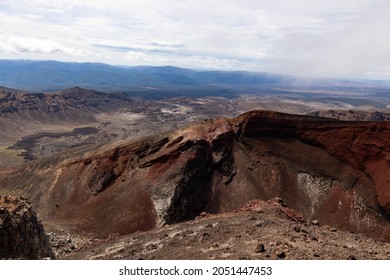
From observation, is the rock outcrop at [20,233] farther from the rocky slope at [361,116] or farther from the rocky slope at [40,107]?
the rocky slope at [40,107]

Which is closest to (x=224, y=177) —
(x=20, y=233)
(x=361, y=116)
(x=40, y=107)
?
(x=20, y=233)

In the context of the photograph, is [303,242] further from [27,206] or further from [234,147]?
[234,147]

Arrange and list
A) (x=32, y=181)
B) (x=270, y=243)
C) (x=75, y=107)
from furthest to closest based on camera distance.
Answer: (x=75, y=107) < (x=32, y=181) < (x=270, y=243)

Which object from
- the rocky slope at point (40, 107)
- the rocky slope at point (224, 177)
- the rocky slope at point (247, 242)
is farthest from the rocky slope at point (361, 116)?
the rocky slope at point (247, 242)

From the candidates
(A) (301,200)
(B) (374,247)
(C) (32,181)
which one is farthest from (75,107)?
(B) (374,247)

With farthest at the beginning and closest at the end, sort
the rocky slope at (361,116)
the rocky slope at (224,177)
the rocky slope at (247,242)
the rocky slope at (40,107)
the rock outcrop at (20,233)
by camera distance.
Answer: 1. the rocky slope at (40,107)
2. the rocky slope at (361,116)
3. the rocky slope at (224,177)
4. the rock outcrop at (20,233)
5. the rocky slope at (247,242)

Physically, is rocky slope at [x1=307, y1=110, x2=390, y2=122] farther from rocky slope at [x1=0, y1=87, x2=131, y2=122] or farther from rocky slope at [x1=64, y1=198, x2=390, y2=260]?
rocky slope at [x1=64, y1=198, x2=390, y2=260]

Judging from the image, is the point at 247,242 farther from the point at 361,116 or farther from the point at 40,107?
the point at 40,107
